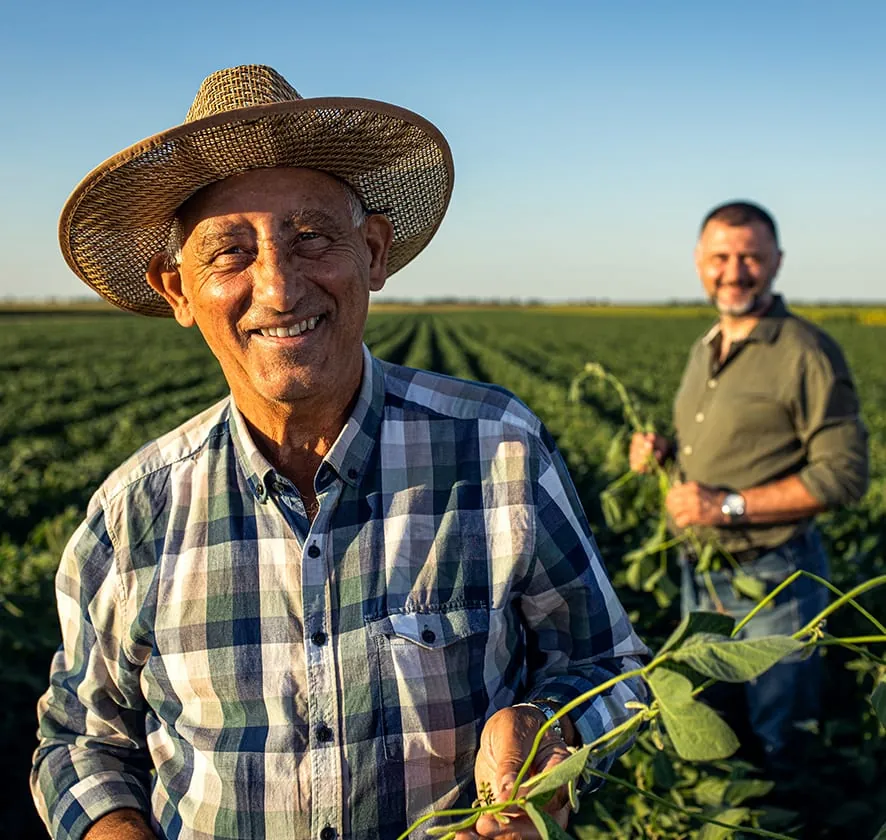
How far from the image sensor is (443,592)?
158cm

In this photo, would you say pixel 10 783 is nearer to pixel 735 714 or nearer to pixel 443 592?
pixel 443 592

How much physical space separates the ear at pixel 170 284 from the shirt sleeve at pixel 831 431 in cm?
200

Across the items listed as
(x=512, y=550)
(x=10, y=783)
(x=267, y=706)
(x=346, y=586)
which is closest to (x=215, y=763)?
(x=267, y=706)

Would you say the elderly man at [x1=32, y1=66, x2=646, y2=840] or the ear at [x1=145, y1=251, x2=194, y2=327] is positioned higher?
the ear at [x1=145, y1=251, x2=194, y2=327]

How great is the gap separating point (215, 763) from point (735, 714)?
9.70ft

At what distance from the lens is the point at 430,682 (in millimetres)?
1547

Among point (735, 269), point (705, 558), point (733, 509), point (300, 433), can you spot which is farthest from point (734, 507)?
point (300, 433)

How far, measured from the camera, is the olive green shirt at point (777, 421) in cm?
294

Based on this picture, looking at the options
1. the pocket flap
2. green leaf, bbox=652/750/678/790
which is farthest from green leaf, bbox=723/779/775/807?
the pocket flap

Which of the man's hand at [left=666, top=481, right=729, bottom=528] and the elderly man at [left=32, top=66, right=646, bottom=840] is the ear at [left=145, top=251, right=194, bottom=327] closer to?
the elderly man at [left=32, top=66, right=646, bottom=840]

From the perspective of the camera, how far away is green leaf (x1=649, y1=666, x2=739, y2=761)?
3.00 feet

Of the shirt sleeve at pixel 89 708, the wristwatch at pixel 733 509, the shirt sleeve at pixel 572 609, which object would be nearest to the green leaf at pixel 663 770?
the wristwatch at pixel 733 509

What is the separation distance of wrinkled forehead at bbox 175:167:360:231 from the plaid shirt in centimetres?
34

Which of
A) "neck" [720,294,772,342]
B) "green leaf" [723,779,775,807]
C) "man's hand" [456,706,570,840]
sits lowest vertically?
"green leaf" [723,779,775,807]
